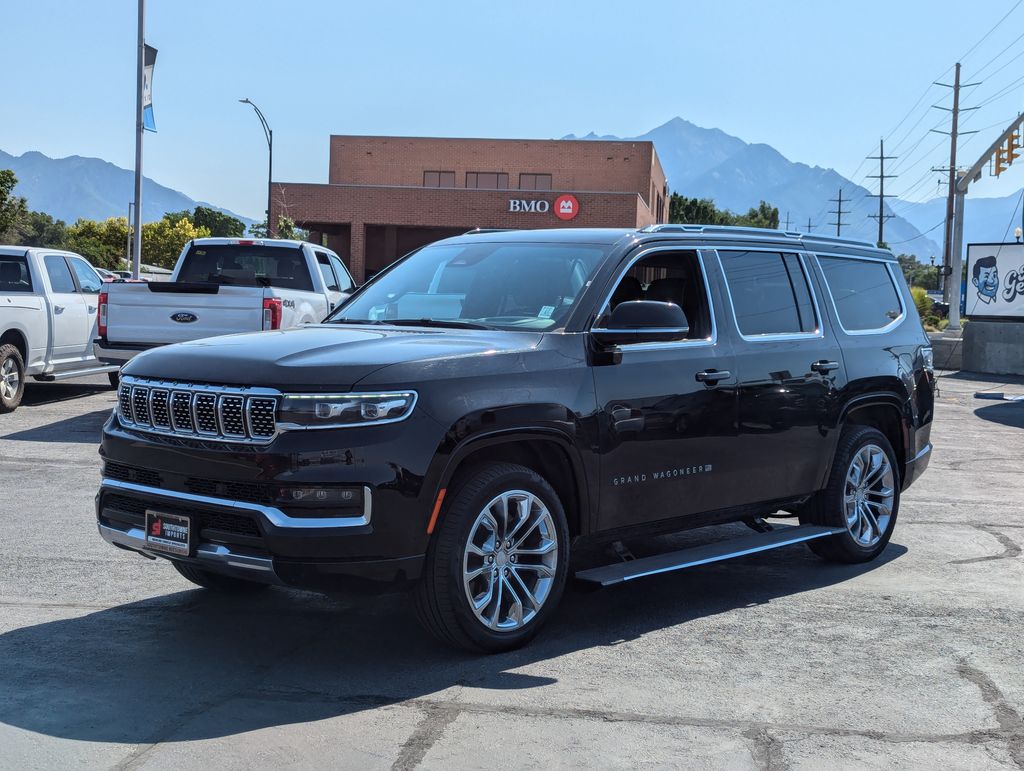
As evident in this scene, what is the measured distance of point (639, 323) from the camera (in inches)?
221

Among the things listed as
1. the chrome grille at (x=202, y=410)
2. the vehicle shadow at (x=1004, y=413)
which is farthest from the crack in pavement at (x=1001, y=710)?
the vehicle shadow at (x=1004, y=413)

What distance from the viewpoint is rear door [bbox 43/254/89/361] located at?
15234mm

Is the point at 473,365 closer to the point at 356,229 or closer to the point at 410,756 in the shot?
the point at 410,756

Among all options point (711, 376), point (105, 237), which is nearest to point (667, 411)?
point (711, 376)

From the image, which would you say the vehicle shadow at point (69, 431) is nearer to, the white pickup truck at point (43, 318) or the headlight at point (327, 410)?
the white pickup truck at point (43, 318)

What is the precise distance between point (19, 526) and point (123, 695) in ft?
12.2

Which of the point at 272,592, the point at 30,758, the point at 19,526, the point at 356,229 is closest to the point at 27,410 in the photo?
the point at 19,526

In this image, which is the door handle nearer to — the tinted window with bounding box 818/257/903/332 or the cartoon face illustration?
the tinted window with bounding box 818/257/903/332

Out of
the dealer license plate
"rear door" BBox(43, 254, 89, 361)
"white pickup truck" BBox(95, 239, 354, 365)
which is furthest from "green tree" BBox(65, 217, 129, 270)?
the dealer license plate

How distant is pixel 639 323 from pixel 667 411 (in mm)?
567

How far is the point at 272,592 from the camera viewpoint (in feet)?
21.0

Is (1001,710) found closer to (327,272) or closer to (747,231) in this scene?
(747,231)

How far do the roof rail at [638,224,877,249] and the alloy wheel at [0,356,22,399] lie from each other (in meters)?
10.3

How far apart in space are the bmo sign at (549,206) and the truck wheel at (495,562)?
169ft
